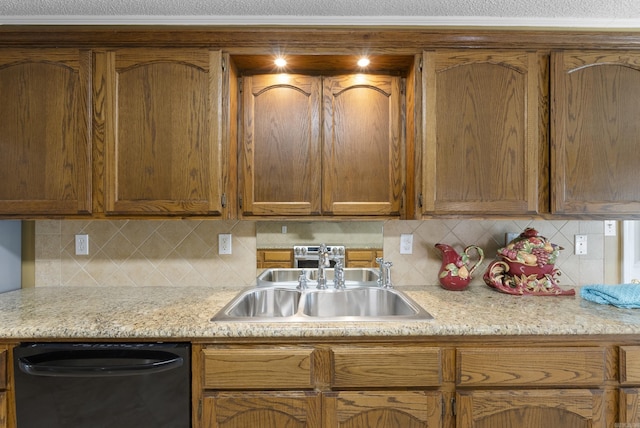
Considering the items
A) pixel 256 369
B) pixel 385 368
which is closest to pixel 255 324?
pixel 256 369

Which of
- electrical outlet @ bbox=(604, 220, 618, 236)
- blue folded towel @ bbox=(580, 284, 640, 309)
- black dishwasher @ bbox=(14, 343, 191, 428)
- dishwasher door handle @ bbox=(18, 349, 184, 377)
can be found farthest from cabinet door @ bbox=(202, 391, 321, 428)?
electrical outlet @ bbox=(604, 220, 618, 236)

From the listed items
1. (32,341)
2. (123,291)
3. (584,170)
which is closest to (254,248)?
(123,291)

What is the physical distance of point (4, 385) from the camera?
1298 mm

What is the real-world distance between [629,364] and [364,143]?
1396 mm

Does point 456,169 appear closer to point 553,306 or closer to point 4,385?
point 553,306

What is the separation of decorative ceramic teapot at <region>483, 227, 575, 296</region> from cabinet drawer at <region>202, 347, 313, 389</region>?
1134mm

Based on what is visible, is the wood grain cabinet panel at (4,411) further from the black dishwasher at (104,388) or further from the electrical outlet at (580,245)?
the electrical outlet at (580,245)

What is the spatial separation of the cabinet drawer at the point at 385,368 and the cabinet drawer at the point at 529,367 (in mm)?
115

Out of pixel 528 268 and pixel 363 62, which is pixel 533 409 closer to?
pixel 528 268

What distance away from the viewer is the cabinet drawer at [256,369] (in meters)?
1.30

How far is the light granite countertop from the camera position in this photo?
1294 millimetres

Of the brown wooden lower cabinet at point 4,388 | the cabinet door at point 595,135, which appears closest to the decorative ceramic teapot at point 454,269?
the cabinet door at point 595,135

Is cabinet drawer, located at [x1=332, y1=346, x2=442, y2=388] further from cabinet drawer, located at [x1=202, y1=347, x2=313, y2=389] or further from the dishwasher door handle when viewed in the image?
the dishwasher door handle

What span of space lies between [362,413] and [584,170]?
4.74 ft
